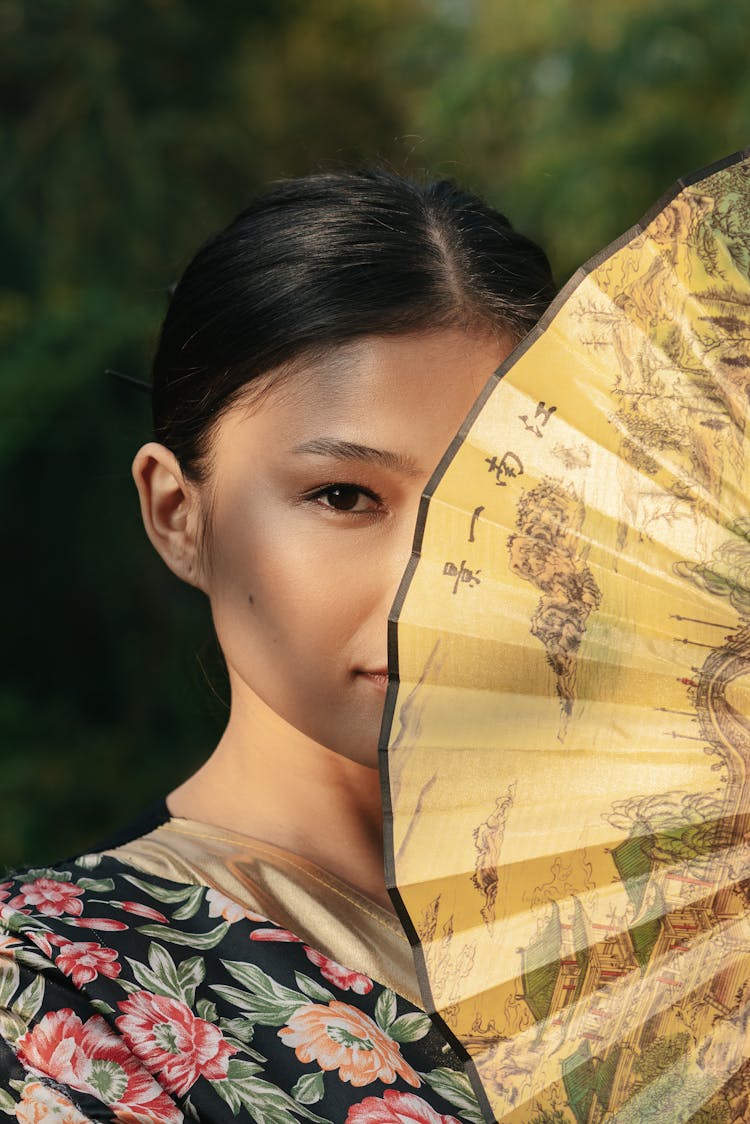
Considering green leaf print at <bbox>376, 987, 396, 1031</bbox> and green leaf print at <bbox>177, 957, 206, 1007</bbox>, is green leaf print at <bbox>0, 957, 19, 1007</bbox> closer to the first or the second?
green leaf print at <bbox>177, 957, 206, 1007</bbox>

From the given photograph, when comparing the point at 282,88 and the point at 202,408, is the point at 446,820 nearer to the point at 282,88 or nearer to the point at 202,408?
the point at 202,408

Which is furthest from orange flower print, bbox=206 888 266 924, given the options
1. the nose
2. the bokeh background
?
the bokeh background

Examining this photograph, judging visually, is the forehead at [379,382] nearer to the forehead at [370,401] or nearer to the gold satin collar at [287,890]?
the forehead at [370,401]

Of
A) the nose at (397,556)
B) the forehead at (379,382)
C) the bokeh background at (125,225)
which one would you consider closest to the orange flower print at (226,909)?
the nose at (397,556)

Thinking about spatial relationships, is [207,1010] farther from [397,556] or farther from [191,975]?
[397,556]

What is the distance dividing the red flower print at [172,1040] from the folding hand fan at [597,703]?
19cm

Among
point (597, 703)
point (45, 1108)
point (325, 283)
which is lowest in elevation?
point (45, 1108)

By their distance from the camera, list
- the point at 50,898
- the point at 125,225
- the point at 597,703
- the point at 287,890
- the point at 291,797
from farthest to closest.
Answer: the point at 125,225 → the point at 291,797 → the point at 287,890 → the point at 50,898 → the point at 597,703

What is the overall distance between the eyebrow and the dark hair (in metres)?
0.09

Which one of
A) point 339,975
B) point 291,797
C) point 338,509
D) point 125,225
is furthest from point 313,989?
point 125,225

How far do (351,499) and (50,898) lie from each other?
1.19 ft

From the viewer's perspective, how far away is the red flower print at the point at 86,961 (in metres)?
0.86

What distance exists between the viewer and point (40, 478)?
3436mm

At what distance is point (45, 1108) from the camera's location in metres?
0.80
